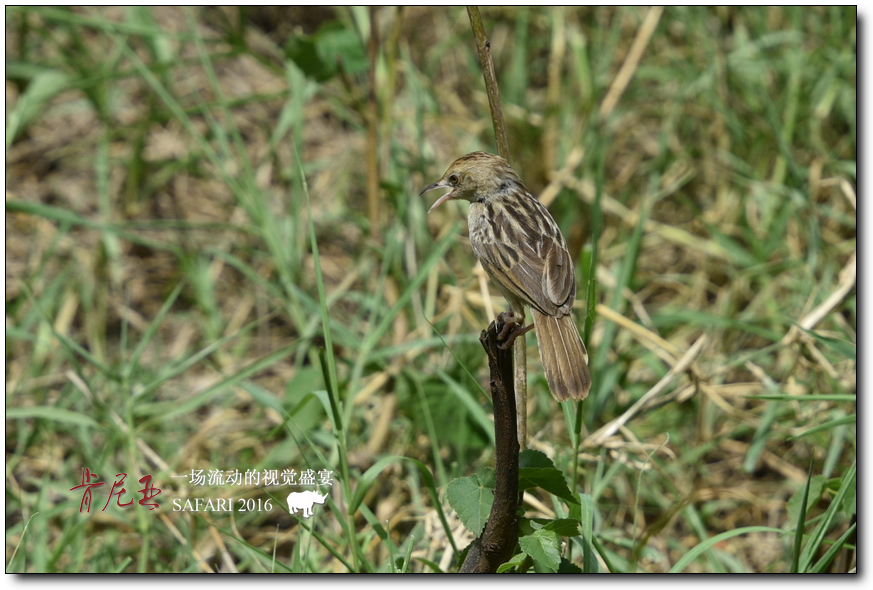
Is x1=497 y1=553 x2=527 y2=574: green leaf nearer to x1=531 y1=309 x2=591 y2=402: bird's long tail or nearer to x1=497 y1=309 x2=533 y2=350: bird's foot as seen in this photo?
x1=531 y1=309 x2=591 y2=402: bird's long tail

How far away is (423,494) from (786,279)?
2355 millimetres

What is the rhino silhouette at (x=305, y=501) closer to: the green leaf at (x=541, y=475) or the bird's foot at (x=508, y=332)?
the green leaf at (x=541, y=475)

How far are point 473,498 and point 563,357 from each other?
1.49 feet

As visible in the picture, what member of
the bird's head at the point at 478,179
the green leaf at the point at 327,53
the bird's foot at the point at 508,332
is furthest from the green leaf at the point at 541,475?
the green leaf at the point at 327,53

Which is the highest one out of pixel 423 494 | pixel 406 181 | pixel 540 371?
pixel 406 181

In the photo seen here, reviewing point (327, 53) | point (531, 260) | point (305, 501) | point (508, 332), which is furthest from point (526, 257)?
point (327, 53)

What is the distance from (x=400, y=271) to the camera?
4609 mm

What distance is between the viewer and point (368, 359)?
3.98 meters

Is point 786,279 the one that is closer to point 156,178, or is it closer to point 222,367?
point 222,367

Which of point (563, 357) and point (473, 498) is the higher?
point (563, 357)

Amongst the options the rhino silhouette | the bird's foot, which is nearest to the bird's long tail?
the bird's foot

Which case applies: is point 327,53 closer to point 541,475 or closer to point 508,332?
point 508,332

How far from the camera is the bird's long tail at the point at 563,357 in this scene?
2340 millimetres

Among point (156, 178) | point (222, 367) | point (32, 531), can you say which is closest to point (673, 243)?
point (222, 367)
